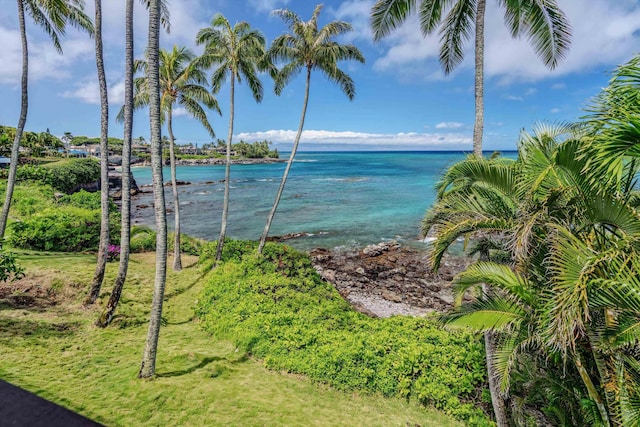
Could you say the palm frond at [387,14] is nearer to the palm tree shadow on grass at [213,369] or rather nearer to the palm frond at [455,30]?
the palm frond at [455,30]

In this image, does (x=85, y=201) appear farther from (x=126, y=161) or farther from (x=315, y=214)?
(x=315, y=214)

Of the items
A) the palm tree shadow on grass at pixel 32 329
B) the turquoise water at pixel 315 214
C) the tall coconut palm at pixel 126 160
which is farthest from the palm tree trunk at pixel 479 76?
the turquoise water at pixel 315 214

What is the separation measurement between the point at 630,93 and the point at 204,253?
1576cm

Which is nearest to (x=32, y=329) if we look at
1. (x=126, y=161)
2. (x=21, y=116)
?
(x=126, y=161)

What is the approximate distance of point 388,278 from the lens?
16.7 metres

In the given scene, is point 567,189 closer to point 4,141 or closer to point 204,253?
point 204,253

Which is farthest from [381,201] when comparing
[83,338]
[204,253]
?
[83,338]

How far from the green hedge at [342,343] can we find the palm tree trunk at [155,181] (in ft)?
8.97

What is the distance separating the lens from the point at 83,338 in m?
7.82

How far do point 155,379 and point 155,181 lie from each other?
395 cm

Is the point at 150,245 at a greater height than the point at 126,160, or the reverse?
the point at 126,160

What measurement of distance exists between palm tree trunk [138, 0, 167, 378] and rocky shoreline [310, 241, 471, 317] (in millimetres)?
8090

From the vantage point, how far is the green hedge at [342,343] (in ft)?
23.2

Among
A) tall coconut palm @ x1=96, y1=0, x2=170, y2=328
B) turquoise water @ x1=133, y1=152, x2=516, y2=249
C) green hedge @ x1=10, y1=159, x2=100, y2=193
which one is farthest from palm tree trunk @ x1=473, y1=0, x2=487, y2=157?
green hedge @ x1=10, y1=159, x2=100, y2=193
